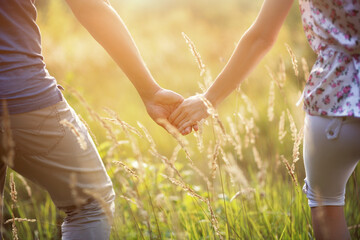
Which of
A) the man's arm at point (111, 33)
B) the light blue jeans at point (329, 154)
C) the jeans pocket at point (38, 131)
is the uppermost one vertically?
the man's arm at point (111, 33)

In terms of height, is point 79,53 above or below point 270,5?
above

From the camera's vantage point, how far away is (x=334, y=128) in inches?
50.7

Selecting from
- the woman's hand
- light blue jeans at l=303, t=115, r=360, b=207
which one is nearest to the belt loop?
light blue jeans at l=303, t=115, r=360, b=207

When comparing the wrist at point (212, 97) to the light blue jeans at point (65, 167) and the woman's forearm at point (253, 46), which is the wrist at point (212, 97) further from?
the light blue jeans at point (65, 167)

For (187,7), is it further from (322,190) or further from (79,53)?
(322,190)

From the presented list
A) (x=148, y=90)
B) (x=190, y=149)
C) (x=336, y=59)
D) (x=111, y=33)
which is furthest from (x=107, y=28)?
(x=190, y=149)

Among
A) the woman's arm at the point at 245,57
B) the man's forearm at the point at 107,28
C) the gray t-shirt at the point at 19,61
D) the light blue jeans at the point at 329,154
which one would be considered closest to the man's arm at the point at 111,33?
the man's forearm at the point at 107,28

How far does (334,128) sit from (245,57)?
1.85ft

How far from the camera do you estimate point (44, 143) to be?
1.37 metres

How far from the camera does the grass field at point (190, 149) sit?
177 centimetres

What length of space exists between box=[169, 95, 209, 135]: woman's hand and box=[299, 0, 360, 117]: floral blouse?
694 mm

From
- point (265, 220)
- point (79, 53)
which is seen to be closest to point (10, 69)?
point (265, 220)

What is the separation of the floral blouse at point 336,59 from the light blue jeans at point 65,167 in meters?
0.74

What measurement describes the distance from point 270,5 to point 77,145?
31.9 inches
